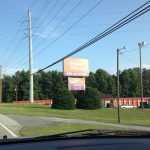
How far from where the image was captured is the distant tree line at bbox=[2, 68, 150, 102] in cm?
16234

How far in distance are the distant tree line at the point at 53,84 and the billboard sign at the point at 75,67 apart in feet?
206

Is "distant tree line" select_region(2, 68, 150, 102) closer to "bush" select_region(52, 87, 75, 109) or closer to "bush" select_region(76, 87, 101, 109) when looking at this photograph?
"bush" select_region(76, 87, 101, 109)

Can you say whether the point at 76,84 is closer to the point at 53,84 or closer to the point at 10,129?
the point at 10,129

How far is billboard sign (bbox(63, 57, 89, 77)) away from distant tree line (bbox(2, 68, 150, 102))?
62915 millimetres

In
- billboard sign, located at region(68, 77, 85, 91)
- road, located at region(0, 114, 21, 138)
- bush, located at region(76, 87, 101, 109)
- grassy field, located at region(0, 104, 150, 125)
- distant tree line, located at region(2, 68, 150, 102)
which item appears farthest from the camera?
distant tree line, located at region(2, 68, 150, 102)

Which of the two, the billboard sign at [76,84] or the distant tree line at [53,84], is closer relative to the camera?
the billboard sign at [76,84]

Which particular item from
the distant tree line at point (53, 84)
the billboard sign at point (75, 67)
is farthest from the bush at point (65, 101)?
the distant tree line at point (53, 84)

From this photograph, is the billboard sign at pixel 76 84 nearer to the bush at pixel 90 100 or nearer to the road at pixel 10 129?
the bush at pixel 90 100

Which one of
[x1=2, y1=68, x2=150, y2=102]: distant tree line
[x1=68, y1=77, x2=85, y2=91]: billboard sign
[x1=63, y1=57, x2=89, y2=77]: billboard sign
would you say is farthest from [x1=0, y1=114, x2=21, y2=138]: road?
[x1=2, y1=68, x2=150, y2=102]: distant tree line

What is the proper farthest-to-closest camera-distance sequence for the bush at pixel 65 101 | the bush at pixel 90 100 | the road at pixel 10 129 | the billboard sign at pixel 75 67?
1. the billboard sign at pixel 75 67
2. the bush at pixel 90 100
3. the bush at pixel 65 101
4. the road at pixel 10 129

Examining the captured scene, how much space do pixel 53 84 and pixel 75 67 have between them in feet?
255

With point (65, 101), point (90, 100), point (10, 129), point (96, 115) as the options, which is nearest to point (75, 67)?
point (90, 100)

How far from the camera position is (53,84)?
171 m

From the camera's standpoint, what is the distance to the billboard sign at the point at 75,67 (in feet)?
307
